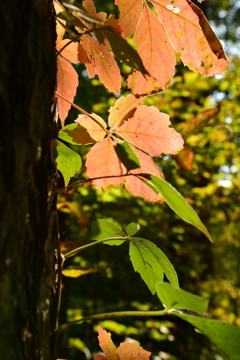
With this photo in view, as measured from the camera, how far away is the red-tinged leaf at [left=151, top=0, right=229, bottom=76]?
0.55 metres

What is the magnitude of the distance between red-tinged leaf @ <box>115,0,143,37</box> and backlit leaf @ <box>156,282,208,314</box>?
0.44 meters

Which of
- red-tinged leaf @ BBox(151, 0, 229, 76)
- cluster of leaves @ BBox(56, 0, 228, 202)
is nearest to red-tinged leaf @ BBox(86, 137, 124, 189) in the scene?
cluster of leaves @ BBox(56, 0, 228, 202)

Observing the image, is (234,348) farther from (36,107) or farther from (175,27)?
(175,27)

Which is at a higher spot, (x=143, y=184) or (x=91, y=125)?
(x=91, y=125)

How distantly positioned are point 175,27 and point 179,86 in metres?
1.79

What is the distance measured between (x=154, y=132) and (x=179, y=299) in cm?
31

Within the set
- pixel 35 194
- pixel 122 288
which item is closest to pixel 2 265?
pixel 35 194

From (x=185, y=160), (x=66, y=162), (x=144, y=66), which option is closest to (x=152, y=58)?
(x=144, y=66)

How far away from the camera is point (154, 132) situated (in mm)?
585

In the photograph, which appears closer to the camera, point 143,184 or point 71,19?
point 71,19

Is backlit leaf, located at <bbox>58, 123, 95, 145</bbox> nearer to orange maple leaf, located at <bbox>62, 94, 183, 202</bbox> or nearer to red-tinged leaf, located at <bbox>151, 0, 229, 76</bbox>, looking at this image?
orange maple leaf, located at <bbox>62, 94, 183, 202</bbox>

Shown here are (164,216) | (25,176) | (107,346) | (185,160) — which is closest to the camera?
(25,176)

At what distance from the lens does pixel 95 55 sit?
2.00ft

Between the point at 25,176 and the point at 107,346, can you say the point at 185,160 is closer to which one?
the point at 107,346
